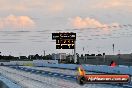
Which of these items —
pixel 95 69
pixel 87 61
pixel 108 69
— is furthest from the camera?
pixel 87 61

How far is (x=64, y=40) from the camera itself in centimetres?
→ 7438

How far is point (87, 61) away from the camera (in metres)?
92.6

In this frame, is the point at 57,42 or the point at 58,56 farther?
→ the point at 58,56

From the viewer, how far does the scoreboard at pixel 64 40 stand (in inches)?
2874

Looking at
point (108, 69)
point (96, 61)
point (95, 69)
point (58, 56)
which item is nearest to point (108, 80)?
point (108, 69)

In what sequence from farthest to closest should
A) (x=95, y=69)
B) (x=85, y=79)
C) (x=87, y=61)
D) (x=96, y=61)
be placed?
(x=87, y=61), (x=96, y=61), (x=95, y=69), (x=85, y=79)

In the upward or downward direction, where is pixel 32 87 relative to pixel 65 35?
downward

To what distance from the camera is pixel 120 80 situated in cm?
1245

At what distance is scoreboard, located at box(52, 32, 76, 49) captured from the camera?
7300cm

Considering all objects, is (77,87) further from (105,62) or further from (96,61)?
(96,61)

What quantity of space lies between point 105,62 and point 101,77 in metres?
66.7

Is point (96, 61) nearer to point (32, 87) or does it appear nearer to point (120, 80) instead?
point (32, 87)

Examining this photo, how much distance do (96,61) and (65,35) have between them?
511 inches

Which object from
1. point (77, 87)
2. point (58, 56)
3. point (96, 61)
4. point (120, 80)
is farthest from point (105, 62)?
point (58, 56)
